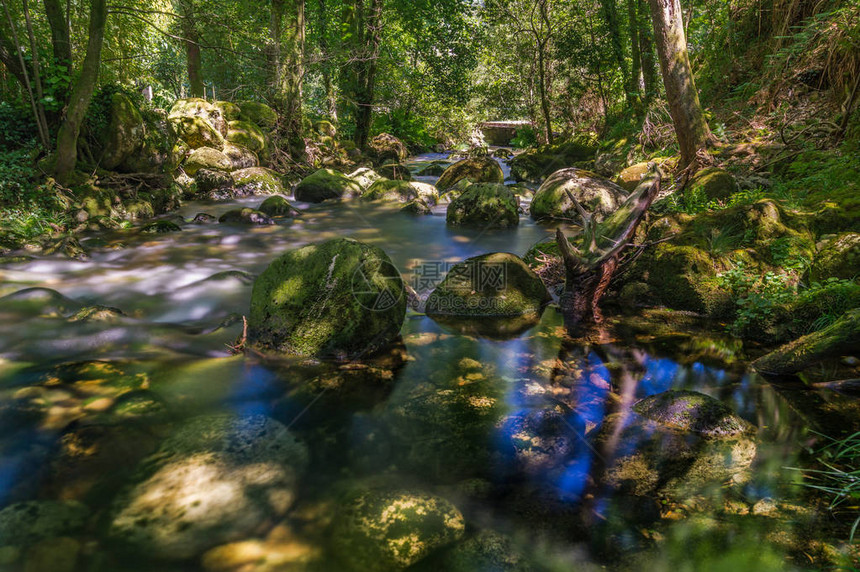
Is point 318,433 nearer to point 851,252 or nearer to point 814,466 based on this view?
point 814,466

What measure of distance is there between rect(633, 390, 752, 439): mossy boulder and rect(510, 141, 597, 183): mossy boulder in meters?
13.7

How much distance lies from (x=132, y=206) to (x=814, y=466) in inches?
417

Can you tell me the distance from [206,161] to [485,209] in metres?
7.72

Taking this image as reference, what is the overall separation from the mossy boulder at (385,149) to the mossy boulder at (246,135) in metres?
5.46

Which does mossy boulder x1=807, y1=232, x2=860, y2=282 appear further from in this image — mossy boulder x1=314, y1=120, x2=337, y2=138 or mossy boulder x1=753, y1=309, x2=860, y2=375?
mossy boulder x1=314, y1=120, x2=337, y2=138

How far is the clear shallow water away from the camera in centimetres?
230

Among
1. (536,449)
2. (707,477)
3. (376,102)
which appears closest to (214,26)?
(536,449)

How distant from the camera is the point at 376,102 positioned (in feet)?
67.4

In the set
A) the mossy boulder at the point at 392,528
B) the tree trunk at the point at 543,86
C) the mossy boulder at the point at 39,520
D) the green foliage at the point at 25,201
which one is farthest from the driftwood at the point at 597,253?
the tree trunk at the point at 543,86

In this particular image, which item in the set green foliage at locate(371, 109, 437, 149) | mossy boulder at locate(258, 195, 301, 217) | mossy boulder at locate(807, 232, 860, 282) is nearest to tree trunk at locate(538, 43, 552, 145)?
green foliage at locate(371, 109, 437, 149)

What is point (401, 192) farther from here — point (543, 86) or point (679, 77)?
point (543, 86)

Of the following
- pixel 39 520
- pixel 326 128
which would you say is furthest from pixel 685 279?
pixel 326 128

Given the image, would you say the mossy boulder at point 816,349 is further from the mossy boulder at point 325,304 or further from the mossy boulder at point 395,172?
the mossy boulder at point 395,172

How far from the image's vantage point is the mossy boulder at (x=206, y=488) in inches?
92.9
